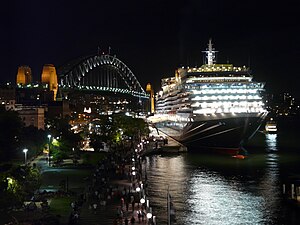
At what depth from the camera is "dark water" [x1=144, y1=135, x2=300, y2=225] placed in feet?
73.9

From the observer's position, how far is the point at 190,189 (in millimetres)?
29156

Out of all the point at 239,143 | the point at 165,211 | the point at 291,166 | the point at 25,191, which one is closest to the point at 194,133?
the point at 239,143

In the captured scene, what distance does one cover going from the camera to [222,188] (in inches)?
1166

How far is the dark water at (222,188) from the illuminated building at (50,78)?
6135cm

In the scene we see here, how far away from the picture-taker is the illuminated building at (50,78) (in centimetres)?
10381

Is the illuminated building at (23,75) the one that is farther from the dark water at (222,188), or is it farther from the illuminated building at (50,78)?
the dark water at (222,188)

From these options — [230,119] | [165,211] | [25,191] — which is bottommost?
[165,211]

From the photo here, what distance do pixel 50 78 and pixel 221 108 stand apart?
63720 millimetres

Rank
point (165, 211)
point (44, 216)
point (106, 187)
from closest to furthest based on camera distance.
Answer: point (44, 216), point (165, 211), point (106, 187)

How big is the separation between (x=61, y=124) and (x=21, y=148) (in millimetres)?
27063

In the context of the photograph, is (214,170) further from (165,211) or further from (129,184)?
(165,211)

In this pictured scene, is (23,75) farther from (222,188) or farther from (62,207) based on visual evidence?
(62,207)

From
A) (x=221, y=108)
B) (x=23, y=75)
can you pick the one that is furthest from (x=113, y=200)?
(x=23, y=75)

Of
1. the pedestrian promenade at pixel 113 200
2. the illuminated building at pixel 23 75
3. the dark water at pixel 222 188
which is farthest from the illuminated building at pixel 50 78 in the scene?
the pedestrian promenade at pixel 113 200
